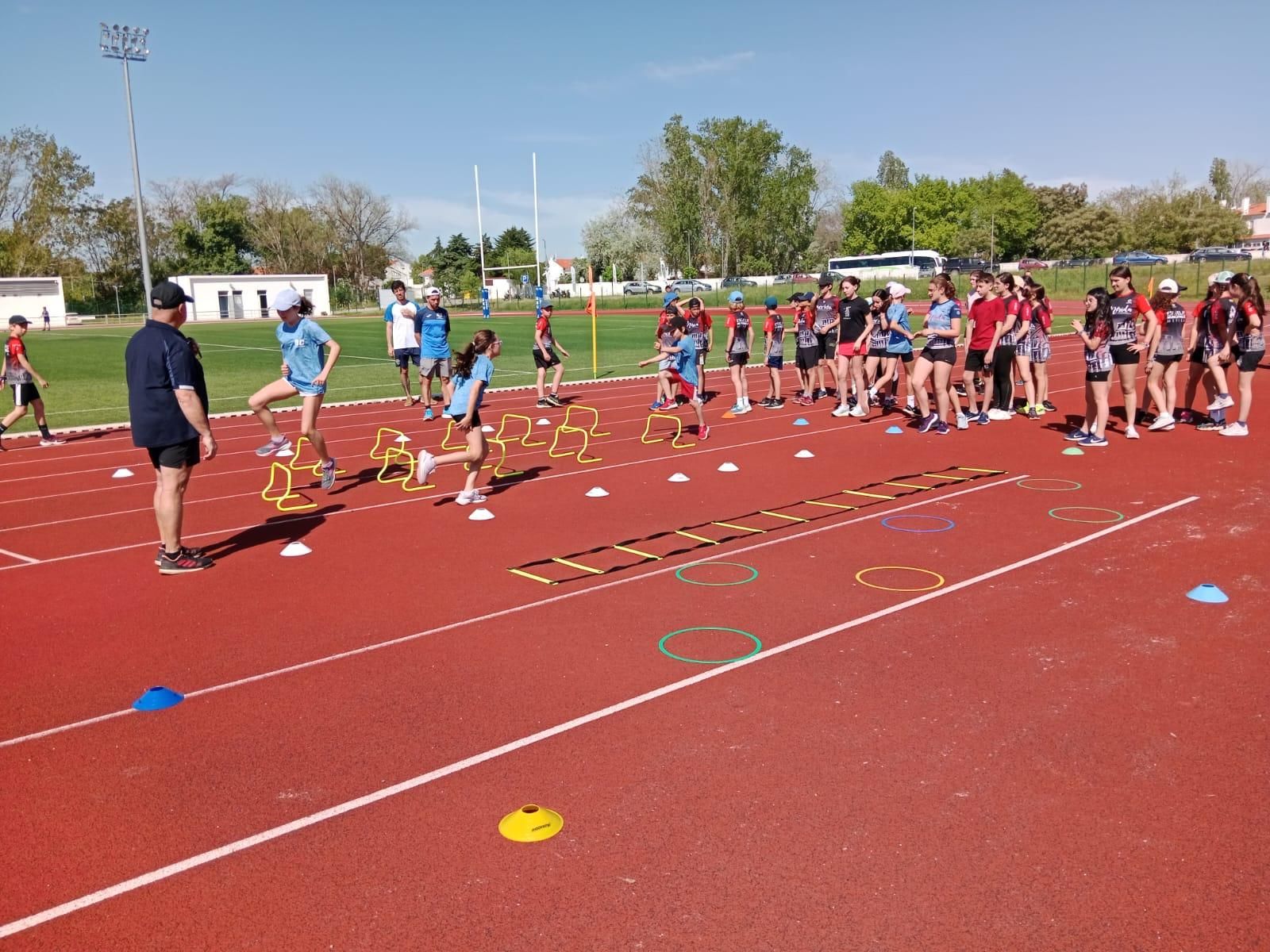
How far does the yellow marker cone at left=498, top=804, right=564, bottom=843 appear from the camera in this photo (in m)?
3.48

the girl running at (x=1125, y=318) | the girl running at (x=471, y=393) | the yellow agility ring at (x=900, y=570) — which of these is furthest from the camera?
the girl running at (x=1125, y=318)

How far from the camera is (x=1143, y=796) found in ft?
12.1

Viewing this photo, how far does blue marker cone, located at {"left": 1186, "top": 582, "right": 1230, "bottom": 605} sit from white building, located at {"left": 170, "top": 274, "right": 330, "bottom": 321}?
228ft

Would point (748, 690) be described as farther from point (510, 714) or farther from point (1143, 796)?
point (1143, 796)

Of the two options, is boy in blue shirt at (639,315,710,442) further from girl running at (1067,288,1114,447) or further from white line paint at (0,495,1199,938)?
white line paint at (0,495,1199,938)

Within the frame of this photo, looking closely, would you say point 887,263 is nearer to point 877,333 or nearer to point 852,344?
point 852,344

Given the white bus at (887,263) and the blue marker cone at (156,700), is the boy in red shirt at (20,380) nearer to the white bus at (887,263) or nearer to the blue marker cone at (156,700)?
the blue marker cone at (156,700)

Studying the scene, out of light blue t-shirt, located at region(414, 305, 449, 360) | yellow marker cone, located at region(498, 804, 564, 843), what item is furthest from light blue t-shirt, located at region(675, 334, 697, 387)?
yellow marker cone, located at region(498, 804, 564, 843)

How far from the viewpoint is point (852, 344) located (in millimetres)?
14031

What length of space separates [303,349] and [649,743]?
653 centimetres

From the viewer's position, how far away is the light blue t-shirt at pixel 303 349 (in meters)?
9.23

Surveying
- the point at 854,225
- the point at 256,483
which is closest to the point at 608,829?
the point at 256,483

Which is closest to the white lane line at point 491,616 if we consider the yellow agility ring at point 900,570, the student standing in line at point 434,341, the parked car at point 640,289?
the yellow agility ring at point 900,570

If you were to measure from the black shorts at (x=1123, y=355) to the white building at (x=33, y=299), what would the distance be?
68759mm
